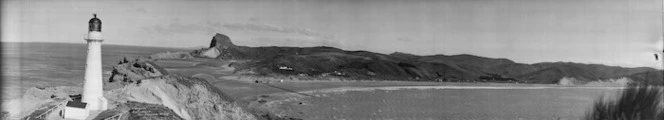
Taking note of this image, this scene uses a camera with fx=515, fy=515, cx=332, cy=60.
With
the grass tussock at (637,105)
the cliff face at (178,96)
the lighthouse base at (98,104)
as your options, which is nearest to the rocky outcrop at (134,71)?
the cliff face at (178,96)

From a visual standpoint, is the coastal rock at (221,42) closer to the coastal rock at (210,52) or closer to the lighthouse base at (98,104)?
the coastal rock at (210,52)

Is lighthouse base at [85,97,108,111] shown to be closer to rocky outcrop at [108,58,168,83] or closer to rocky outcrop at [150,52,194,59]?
rocky outcrop at [108,58,168,83]

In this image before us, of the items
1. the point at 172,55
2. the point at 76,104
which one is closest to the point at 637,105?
the point at 76,104

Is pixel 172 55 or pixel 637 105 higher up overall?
pixel 172 55

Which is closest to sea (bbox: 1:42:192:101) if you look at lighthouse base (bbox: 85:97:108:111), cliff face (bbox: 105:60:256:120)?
cliff face (bbox: 105:60:256:120)

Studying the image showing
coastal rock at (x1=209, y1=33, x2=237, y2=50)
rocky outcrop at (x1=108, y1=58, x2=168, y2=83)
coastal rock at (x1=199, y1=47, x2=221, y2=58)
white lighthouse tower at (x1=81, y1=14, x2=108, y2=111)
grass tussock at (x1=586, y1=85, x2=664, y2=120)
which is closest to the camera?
grass tussock at (x1=586, y1=85, x2=664, y2=120)

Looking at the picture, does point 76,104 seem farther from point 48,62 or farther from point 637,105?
point 637,105
